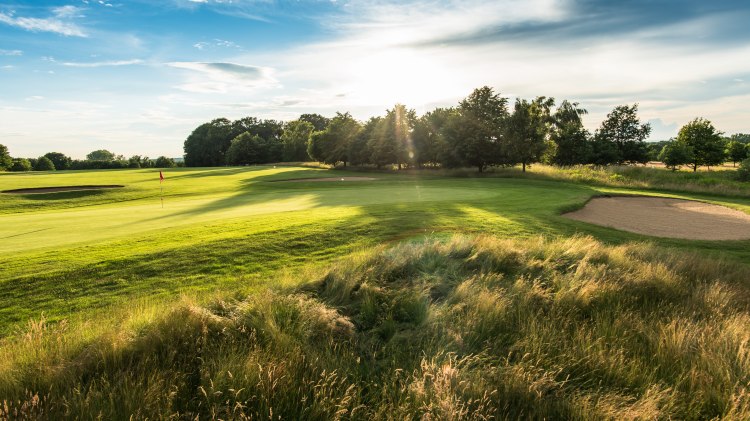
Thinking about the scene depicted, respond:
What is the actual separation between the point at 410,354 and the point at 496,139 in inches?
1691

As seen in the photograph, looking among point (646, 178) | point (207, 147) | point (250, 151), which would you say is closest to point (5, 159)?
point (207, 147)

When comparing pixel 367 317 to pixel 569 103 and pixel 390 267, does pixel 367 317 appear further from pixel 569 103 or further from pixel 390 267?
pixel 569 103

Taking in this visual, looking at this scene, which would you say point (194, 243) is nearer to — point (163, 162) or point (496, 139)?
point (496, 139)

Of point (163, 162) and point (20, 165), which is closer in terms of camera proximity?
point (20, 165)

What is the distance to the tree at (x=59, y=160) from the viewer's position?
8979 cm

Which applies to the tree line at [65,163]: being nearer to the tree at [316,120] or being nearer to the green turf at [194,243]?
the tree at [316,120]

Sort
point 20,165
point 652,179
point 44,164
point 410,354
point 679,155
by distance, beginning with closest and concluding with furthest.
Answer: point 410,354 → point 652,179 → point 679,155 → point 20,165 → point 44,164

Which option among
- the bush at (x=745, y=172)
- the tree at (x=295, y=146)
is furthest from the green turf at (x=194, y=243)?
the tree at (x=295, y=146)

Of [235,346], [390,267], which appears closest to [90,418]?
[235,346]

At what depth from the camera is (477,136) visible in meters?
43.9

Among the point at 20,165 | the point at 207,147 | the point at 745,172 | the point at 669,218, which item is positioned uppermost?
the point at 207,147

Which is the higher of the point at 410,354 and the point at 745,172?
the point at 745,172

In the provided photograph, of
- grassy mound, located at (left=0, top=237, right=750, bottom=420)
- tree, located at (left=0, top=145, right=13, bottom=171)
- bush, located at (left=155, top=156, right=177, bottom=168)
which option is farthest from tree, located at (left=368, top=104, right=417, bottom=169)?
tree, located at (left=0, top=145, right=13, bottom=171)

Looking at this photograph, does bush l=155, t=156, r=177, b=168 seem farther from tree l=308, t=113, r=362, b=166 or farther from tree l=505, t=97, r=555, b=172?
tree l=505, t=97, r=555, b=172
